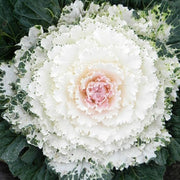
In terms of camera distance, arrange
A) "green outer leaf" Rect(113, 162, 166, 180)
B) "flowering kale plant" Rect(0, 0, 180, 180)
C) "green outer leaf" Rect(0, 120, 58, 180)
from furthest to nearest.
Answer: "green outer leaf" Rect(113, 162, 166, 180) < "green outer leaf" Rect(0, 120, 58, 180) < "flowering kale plant" Rect(0, 0, 180, 180)

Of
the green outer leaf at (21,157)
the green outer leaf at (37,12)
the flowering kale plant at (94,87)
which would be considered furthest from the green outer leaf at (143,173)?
the green outer leaf at (37,12)

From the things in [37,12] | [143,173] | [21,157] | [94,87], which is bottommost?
[21,157]

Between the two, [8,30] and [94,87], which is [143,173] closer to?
[94,87]

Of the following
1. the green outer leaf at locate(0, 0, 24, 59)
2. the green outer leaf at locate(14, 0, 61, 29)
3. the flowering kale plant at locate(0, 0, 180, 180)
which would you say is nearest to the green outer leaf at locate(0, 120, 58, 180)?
the flowering kale plant at locate(0, 0, 180, 180)

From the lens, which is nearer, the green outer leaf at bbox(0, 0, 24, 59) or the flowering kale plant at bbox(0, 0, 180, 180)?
the flowering kale plant at bbox(0, 0, 180, 180)

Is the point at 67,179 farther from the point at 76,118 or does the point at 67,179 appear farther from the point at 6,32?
the point at 6,32

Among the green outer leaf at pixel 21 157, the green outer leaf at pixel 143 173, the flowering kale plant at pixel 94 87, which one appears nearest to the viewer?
the flowering kale plant at pixel 94 87

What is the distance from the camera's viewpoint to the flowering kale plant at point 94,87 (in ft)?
2.90

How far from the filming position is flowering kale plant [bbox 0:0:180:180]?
2.90 feet

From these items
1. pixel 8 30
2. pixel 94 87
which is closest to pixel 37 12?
pixel 8 30

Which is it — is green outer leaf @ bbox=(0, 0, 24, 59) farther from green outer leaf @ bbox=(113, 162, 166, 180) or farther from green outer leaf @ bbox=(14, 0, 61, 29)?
green outer leaf @ bbox=(113, 162, 166, 180)

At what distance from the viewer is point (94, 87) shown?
0.88 metres

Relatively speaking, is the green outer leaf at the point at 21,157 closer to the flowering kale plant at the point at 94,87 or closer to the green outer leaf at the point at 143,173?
the flowering kale plant at the point at 94,87

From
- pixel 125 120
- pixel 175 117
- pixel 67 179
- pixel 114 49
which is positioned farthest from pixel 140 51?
pixel 67 179
